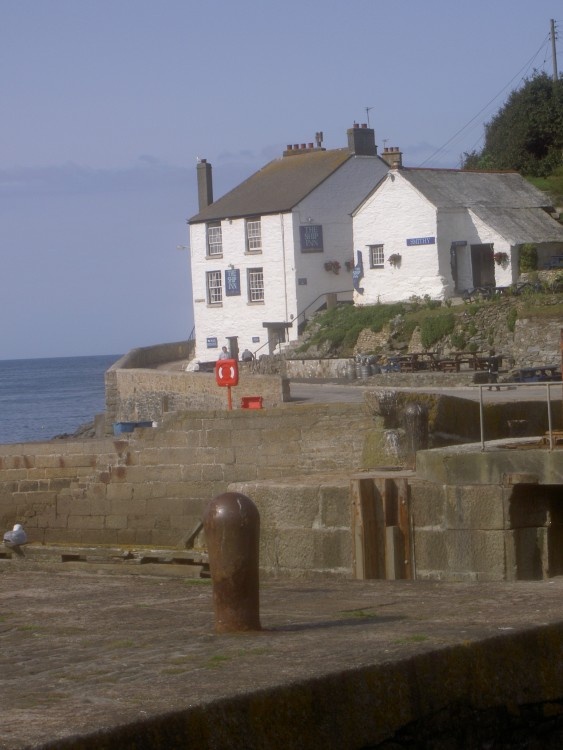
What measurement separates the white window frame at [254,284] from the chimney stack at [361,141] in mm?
6513

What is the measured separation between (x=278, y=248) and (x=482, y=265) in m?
8.59

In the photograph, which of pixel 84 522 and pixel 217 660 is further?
pixel 84 522

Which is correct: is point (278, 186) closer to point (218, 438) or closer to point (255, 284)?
point (255, 284)

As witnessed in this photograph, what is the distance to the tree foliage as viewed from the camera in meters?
54.5

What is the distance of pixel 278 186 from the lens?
5022 cm

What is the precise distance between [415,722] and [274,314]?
43.1 metres

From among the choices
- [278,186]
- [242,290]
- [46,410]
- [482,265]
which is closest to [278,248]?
[242,290]

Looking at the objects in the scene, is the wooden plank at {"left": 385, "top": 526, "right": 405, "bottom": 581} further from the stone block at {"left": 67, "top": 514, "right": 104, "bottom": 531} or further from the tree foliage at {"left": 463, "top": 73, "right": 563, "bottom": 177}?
the tree foliage at {"left": 463, "top": 73, "right": 563, "bottom": 177}

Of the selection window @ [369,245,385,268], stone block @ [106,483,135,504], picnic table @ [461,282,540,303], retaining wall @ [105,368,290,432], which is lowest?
stone block @ [106,483,135,504]

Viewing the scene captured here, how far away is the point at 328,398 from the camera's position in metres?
24.5

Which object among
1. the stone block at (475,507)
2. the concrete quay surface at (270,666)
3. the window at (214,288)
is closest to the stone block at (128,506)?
the stone block at (475,507)

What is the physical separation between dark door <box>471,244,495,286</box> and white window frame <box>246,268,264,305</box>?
933cm

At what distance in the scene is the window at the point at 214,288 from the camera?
50.6 meters

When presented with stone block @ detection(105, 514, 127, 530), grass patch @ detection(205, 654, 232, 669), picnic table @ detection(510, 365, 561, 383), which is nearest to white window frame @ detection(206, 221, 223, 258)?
Result: picnic table @ detection(510, 365, 561, 383)
